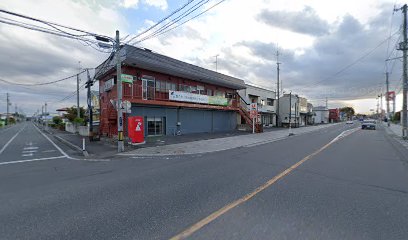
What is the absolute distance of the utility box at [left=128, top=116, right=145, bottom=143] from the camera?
15.3 meters

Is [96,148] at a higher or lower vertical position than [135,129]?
lower

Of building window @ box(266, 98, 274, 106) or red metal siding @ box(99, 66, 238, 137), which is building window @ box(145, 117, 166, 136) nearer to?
red metal siding @ box(99, 66, 238, 137)

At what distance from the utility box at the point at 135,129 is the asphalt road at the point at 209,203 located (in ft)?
24.3

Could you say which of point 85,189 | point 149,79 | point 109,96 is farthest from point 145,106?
point 85,189

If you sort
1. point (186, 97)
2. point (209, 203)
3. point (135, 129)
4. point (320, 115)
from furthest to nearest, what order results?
point (320, 115)
point (186, 97)
point (135, 129)
point (209, 203)

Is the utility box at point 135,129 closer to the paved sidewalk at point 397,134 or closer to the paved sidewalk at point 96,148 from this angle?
the paved sidewalk at point 96,148

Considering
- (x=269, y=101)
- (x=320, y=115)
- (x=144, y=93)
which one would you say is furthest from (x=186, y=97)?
(x=320, y=115)

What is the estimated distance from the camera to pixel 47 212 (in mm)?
4285

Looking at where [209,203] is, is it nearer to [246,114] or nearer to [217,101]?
[217,101]

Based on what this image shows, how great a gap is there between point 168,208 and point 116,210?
104 cm

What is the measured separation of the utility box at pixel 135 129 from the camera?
50.2 feet

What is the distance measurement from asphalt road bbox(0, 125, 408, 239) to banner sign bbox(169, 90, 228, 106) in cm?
1362

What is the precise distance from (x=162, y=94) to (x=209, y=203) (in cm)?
1809

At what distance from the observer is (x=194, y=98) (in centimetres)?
2300
